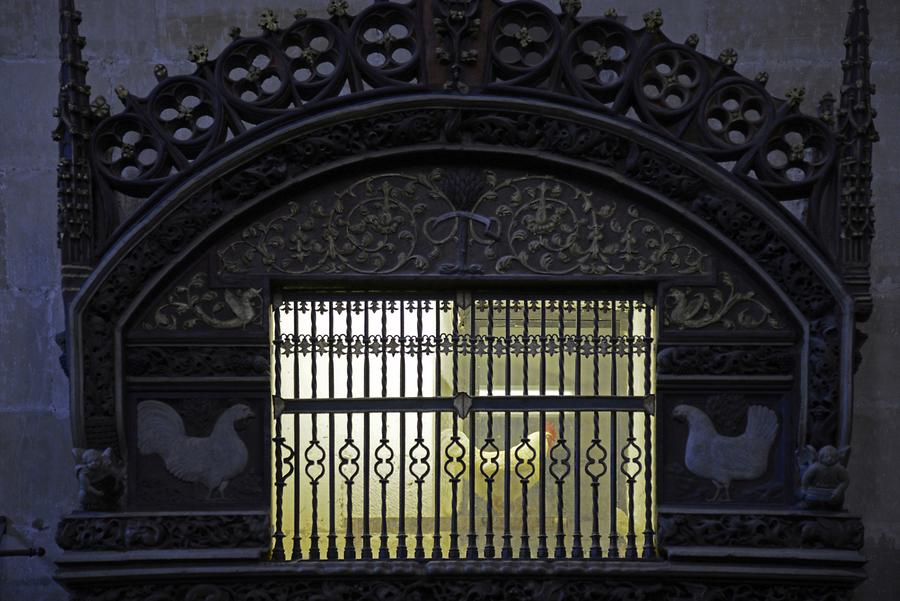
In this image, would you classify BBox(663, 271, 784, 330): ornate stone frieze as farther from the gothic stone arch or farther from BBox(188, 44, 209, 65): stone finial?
BBox(188, 44, 209, 65): stone finial

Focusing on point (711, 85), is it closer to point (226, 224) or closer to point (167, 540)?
point (226, 224)

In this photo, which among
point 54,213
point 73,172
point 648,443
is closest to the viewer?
point 73,172

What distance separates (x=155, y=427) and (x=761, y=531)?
237 cm

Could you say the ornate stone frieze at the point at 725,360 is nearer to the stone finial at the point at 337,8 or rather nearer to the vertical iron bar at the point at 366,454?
the vertical iron bar at the point at 366,454

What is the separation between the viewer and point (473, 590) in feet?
12.3

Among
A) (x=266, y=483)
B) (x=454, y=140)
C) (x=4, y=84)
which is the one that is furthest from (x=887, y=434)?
(x=4, y=84)

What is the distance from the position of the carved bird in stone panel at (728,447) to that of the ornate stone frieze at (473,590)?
14.8 inches

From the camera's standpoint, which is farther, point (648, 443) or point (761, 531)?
point (648, 443)

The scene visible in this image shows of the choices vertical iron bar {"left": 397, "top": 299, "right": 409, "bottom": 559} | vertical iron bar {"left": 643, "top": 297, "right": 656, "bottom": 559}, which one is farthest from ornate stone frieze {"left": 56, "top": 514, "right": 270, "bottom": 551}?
vertical iron bar {"left": 643, "top": 297, "right": 656, "bottom": 559}

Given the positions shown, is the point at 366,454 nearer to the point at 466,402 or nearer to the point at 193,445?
the point at 466,402

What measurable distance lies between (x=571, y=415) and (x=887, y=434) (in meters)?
1.56

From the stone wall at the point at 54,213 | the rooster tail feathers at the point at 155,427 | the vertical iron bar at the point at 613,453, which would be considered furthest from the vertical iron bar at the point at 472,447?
the stone wall at the point at 54,213

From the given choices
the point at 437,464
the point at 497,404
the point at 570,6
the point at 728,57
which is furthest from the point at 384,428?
the point at 728,57

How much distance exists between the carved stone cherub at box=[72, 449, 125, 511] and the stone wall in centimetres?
102
